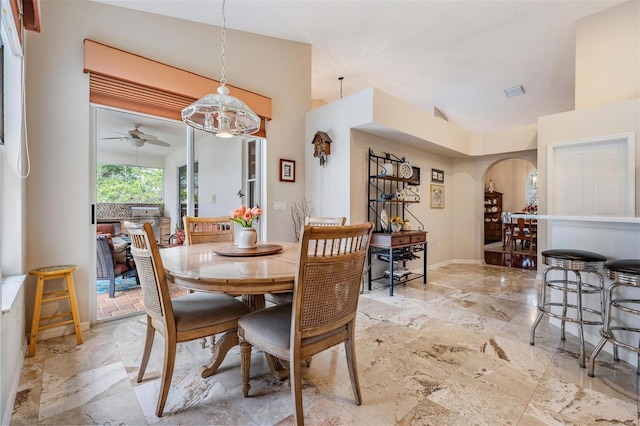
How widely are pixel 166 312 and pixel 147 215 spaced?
90.2 inches

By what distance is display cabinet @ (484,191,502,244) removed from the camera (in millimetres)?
9156

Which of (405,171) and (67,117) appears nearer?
(67,117)

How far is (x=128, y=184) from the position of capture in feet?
10.2

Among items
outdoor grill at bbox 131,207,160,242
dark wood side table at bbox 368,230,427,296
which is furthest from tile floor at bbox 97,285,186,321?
dark wood side table at bbox 368,230,427,296

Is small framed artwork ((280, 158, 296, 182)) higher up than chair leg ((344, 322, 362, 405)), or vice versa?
small framed artwork ((280, 158, 296, 182))

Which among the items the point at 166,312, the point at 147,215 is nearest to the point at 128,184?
the point at 147,215

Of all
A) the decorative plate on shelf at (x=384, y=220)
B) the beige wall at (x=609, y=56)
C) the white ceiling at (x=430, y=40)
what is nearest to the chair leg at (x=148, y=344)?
the white ceiling at (x=430, y=40)

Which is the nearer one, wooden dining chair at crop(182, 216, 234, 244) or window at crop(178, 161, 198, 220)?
wooden dining chair at crop(182, 216, 234, 244)

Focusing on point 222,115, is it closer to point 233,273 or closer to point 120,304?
point 233,273

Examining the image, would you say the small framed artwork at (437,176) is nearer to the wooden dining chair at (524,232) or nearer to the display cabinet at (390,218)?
the display cabinet at (390,218)

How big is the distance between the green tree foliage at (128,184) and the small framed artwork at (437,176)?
448 centimetres

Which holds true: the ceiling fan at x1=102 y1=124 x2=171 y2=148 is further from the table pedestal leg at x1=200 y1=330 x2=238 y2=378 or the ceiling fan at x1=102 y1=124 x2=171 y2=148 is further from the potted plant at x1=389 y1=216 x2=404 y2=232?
the potted plant at x1=389 y1=216 x2=404 y2=232

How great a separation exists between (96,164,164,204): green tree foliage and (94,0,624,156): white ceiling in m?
0.53

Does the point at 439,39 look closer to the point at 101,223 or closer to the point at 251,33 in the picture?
the point at 251,33
